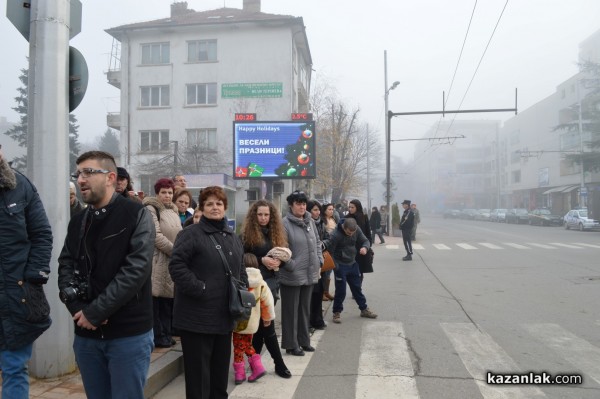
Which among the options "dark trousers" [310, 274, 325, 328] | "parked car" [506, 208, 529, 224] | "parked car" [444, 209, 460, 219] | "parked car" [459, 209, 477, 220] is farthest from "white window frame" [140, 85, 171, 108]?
"parked car" [444, 209, 460, 219]

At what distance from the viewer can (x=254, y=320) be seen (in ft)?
14.3

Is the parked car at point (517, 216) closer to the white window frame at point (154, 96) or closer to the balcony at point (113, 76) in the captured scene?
the white window frame at point (154, 96)

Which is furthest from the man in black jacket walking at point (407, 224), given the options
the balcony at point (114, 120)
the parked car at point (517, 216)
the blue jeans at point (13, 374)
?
the parked car at point (517, 216)

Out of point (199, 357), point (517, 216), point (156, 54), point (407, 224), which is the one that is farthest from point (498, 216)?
point (199, 357)

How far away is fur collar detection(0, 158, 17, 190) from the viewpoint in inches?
113

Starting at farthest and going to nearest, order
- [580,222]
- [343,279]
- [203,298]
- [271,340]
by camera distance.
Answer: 1. [580,222]
2. [343,279]
3. [271,340]
4. [203,298]

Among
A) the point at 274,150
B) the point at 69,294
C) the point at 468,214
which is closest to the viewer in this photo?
the point at 69,294

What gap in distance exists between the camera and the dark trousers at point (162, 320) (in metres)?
5.09

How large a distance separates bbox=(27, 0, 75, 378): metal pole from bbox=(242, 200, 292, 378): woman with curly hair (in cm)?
172

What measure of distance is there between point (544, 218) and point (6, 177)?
4536 centimetres

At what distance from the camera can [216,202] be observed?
11.8ft

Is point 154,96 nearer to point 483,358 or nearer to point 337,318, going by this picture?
point 337,318

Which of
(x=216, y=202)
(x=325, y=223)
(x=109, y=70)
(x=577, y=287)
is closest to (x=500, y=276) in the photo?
(x=577, y=287)

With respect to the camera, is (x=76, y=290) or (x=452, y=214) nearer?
(x=76, y=290)
